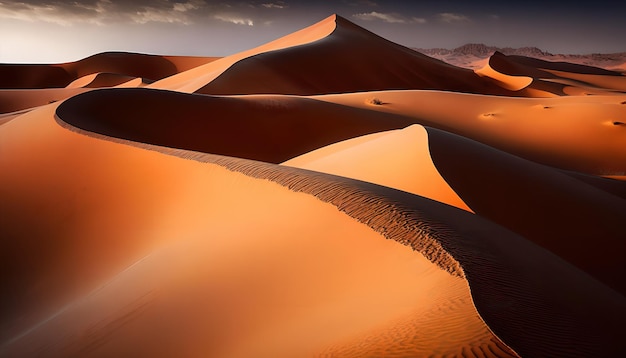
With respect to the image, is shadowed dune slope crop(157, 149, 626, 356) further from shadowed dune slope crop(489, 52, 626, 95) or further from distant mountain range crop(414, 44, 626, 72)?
distant mountain range crop(414, 44, 626, 72)

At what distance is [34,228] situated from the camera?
5.15 meters

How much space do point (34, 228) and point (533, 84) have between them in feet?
104

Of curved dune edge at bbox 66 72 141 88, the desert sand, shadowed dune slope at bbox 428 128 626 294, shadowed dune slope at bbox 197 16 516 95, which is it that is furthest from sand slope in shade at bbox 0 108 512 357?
curved dune edge at bbox 66 72 141 88

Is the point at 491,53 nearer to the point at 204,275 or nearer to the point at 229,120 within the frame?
the point at 229,120

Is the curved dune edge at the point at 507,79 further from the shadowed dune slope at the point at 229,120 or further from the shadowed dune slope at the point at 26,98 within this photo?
the shadowed dune slope at the point at 26,98

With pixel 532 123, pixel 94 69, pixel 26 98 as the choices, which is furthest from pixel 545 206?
pixel 94 69

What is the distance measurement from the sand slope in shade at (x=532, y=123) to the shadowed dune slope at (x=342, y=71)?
7.13m

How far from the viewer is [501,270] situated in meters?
2.49

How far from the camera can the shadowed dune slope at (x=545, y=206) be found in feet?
18.0

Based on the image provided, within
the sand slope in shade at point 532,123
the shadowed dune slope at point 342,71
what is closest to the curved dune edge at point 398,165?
the sand slope in shade at point 532,123

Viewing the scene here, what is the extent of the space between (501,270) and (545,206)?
423cm

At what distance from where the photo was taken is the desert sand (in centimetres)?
212

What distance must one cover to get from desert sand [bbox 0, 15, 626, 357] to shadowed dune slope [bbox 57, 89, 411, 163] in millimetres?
113

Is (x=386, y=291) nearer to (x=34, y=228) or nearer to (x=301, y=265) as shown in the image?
(x=301, y=265)
